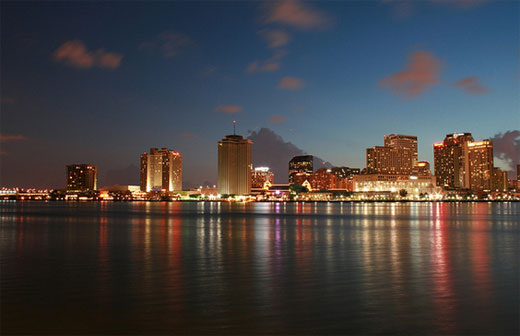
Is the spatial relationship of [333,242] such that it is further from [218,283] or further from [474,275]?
[218,283]

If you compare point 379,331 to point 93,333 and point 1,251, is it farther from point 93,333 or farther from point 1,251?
point 1,251

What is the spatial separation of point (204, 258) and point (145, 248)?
7.23 m

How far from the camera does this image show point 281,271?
78.7 feet

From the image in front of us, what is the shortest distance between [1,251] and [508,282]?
31244 millimetres

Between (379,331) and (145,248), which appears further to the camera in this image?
(145,248)

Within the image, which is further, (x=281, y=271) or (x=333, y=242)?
(x=333, y=242)

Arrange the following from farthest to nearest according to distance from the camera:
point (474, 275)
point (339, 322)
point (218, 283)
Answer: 1. point (474, 275)
2. point (218, 283)
3. point (339, 322)

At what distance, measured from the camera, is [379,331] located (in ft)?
44.0

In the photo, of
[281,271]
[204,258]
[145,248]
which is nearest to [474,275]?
[281,271]

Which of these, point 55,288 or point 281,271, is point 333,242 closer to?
point 281,271

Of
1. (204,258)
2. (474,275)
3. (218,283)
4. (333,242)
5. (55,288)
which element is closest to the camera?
(55,288)

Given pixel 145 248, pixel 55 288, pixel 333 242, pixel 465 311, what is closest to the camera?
pixel 465 311

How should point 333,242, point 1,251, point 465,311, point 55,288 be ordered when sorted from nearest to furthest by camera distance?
point 465,311 < point 55,288 < point 1,251 < point 333,242

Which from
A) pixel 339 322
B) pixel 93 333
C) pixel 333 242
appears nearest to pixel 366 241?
pixel 333 242
